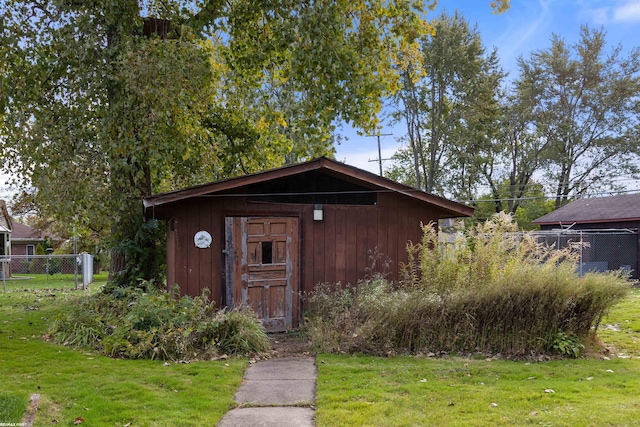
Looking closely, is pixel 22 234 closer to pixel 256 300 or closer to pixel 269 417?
pixel 256 300

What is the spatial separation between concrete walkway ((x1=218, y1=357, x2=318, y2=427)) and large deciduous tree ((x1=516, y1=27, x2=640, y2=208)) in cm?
2639

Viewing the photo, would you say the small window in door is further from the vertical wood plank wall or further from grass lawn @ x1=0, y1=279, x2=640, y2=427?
Result: grass lawn @ x1=0, y1=279, x2=640, y2=427

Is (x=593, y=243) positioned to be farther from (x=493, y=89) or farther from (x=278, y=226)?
(x=278, y=226)

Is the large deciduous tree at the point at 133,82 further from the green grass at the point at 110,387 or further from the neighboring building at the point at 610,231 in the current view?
the neighboring building at the point at 610,231

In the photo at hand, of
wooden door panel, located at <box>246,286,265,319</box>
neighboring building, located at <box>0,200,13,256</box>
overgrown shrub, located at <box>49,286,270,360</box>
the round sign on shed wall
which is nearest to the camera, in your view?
overgrown shrub, located at <box>49,286,270,360</box>

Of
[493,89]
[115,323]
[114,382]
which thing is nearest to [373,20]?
[115,323]

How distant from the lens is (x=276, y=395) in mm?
5109

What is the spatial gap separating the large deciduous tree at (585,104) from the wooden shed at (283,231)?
22.6m

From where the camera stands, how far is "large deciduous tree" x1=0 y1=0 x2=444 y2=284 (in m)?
9.29

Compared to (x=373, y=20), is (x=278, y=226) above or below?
below

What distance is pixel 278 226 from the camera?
8734 millimetres

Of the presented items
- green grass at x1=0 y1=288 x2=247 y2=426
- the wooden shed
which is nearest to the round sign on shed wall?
the wooden shed

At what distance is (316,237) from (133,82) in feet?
13.2

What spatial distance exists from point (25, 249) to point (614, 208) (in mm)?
31369
